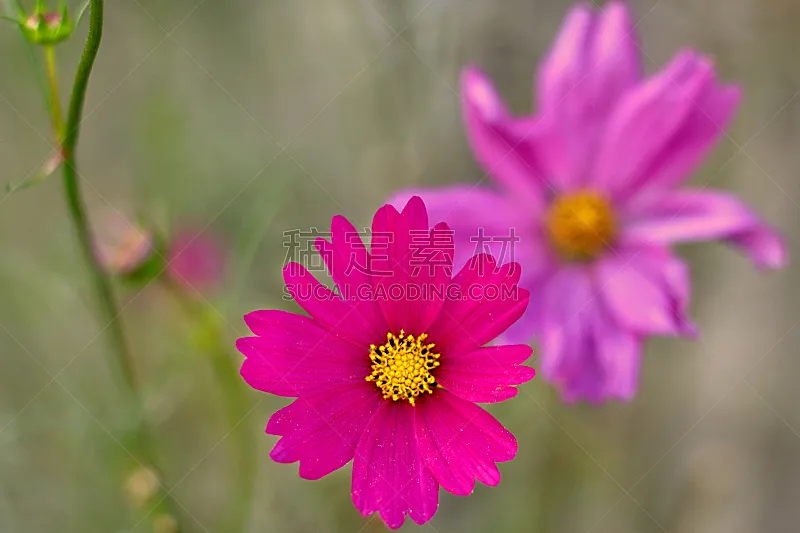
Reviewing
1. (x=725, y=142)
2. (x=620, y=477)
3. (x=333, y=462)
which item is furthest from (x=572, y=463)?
(x=333, y=462)

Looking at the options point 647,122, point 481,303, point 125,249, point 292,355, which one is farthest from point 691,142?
point 125,249

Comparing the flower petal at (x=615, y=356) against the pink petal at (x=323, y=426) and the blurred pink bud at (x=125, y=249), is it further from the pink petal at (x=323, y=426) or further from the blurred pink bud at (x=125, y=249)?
the blurred pink bud at (x=125, y=249)

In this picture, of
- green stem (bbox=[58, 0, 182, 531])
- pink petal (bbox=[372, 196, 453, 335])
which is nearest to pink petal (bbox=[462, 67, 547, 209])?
pink petal (bbox=[372, 196, 453, 335])

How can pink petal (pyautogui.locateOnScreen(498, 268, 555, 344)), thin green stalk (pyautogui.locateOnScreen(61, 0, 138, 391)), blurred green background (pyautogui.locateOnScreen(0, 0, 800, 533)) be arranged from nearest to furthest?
thin green stalk (pyautogui.locateOnScreen(61, 0, 138, 391)) → pink petal (pyautogui.locateOnScreen(498, 268, 555, 344)) → blurred green background (pyautogui.locateOnScreen(0, 0, 800, 533))

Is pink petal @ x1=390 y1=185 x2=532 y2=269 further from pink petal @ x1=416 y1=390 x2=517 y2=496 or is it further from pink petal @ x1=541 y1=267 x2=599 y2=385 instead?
pink petal @ x1=416 y1=390 x2=517 y2=496

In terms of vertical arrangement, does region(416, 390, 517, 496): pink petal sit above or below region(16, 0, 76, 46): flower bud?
below

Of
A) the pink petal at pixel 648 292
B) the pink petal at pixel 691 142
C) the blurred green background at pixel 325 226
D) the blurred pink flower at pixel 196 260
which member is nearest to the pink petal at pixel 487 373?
the pink petal at pixel 648 292

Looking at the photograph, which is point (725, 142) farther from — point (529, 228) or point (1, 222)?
point (1, 222)
